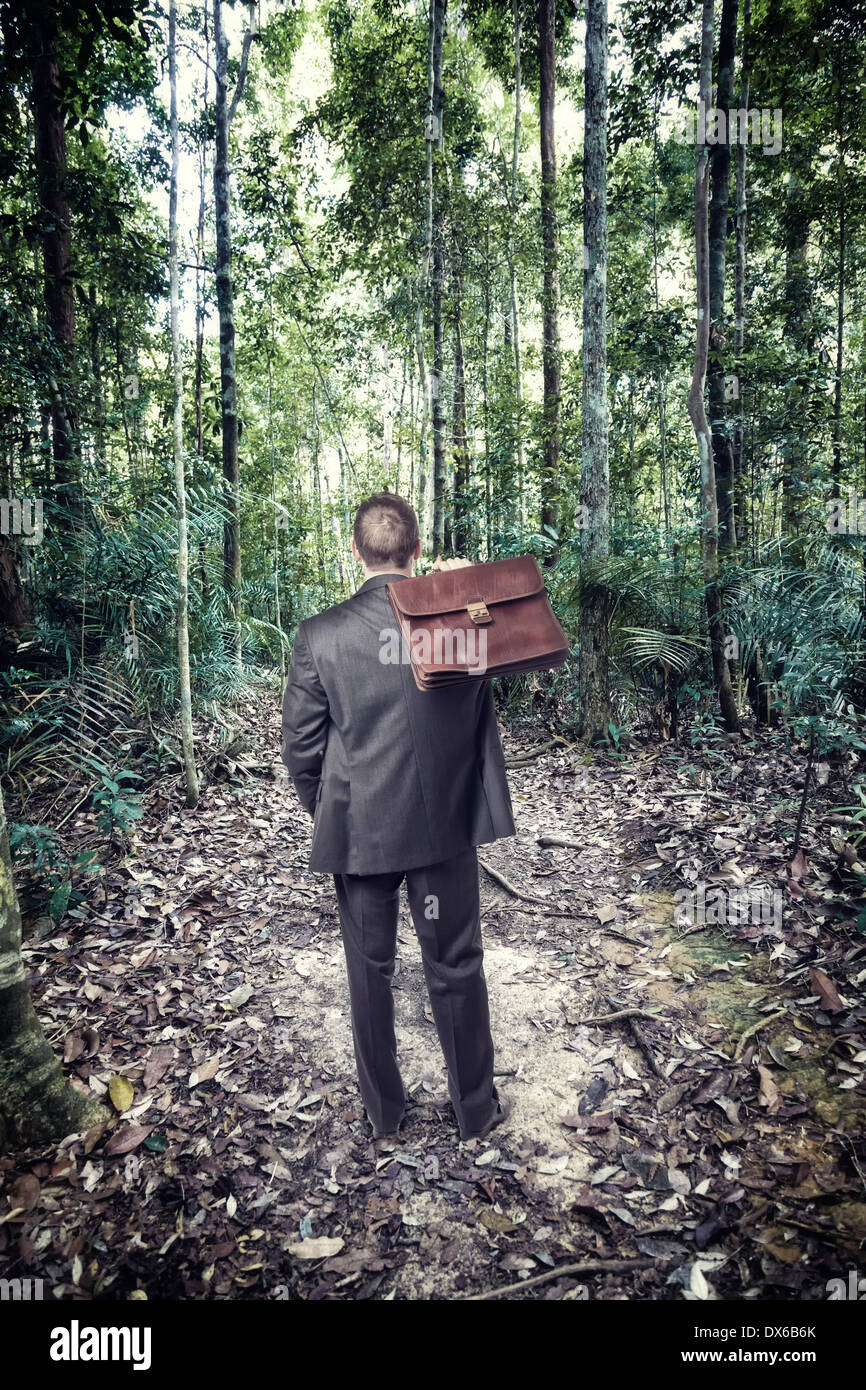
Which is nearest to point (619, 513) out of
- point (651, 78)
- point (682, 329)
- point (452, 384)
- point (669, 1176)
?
point (452, 384)

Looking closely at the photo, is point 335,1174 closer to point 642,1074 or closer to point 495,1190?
point 495,1190

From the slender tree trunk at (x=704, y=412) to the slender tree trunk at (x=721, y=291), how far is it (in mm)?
474

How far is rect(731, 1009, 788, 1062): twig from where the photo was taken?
262 centimetres

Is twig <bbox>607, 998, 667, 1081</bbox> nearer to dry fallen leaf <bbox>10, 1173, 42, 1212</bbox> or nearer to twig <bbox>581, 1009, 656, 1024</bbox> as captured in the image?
twig <bbox>581, 1009, 656, 1024</bbox>

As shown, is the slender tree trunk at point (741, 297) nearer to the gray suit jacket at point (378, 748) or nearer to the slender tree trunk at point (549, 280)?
the slender tree trunk at point (549, 280)

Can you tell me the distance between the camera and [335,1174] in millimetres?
2316

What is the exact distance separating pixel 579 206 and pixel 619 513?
17.3ft

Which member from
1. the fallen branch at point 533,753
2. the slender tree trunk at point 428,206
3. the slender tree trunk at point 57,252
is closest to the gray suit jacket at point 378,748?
the slender tree trunk at point 57,252

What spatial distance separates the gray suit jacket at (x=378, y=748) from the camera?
2.16 m

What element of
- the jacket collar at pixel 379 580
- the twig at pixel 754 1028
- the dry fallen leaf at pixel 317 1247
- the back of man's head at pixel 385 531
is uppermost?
the back of man's head at pixel 385 531

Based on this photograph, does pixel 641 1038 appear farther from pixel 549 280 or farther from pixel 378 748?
pixel 549 280

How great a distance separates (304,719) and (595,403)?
18.0 feet

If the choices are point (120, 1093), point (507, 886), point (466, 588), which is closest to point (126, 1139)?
point (120, 1093)

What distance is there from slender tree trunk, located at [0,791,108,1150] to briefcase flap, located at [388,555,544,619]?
5.03 ft
